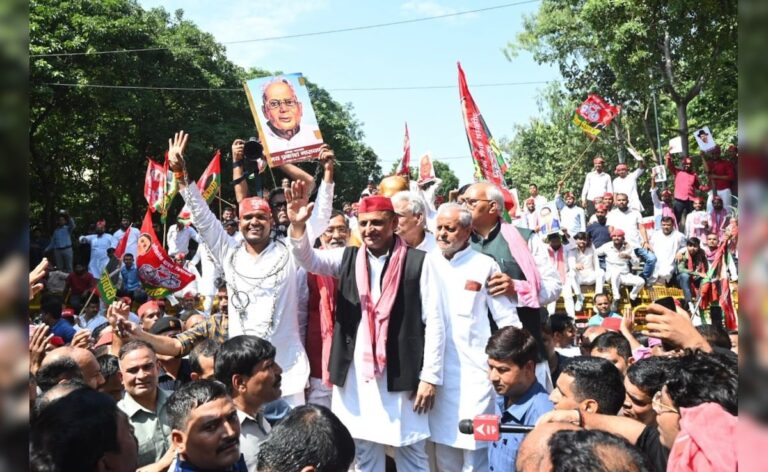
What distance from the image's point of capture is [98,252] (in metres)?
15.6

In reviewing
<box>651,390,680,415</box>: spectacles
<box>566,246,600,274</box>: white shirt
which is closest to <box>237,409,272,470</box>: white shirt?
<box>651,390,680,415</box>: spectacles

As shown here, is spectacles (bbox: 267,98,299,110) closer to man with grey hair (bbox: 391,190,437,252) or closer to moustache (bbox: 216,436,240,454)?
man with grey hair (bbox: 391,190,437,252)

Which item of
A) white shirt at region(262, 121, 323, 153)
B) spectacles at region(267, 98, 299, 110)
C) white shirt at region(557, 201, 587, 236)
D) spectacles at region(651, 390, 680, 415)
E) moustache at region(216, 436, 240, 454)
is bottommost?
moustache at region(216, 436, 240, 454)

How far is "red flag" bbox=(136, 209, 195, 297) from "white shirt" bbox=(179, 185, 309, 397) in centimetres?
493

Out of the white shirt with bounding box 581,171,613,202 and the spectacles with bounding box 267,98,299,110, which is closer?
the spectacles with bounding box 267,98,299,110

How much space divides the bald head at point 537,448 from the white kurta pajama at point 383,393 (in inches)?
71.5

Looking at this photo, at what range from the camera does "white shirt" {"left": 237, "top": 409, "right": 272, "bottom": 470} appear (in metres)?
3.24

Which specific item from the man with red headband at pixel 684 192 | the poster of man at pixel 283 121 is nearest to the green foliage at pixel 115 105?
the man with red headband at pixel 684 192

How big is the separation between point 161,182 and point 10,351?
43.9 ft

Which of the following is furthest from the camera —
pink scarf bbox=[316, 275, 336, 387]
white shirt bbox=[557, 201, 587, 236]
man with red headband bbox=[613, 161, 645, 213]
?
man with red headband bbox=[613, 161, 645, 213]

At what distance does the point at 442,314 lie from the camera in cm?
423

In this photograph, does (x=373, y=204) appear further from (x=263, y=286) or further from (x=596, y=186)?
(x=596, y=186)

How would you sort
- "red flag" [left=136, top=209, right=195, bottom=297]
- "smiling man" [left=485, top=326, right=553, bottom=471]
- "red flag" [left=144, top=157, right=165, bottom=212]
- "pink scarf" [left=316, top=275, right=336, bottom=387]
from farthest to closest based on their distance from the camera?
"red flag" [left=144, top=157, right=165, bottom=212], "red flag" [left=136, top=209, right=195, bottom=297], "pink scarf" [left=316, top=275, right=336, bottom=387], "smiling man" [left=485, top=326, right=553, bottom=471]

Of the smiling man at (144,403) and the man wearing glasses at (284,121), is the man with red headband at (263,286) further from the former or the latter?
the man wearing glasses at (284,121)
